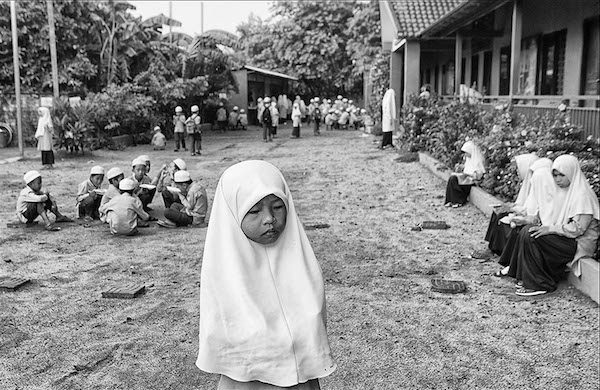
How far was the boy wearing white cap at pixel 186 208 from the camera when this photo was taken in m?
9.40

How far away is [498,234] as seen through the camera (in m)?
7.45

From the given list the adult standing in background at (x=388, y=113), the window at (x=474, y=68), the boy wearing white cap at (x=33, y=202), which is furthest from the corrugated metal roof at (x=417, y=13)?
→ the boy wearing white cap at (x=33, y=202)

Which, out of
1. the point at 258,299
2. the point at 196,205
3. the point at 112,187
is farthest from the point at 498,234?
the point at 258,299

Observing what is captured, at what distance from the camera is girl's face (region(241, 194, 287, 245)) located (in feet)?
7.66

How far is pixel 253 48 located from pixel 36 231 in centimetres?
3974

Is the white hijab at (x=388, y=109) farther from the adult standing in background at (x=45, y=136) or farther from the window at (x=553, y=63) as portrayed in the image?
the adult standing in background at (x=45, y=136)

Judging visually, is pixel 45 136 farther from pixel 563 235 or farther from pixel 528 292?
pixel 563 235

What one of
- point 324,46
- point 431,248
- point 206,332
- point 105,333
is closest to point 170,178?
point 431,248

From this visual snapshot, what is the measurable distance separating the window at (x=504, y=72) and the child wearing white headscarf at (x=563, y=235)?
11.5 meters

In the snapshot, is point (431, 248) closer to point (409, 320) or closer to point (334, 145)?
point (409, 320)

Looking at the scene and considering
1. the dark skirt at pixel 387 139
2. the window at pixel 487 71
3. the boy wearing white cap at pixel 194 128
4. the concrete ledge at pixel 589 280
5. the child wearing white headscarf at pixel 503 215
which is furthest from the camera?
the dark skirt at pixel 387 139

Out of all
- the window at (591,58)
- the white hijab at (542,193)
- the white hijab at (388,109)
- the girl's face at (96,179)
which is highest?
the window at (591,58)

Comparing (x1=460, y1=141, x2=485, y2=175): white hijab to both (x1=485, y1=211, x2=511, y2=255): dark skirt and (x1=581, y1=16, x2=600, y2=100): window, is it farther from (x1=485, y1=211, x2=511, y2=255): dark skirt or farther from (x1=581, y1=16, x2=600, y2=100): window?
(x1=485, y1=211, x2=511, y2=255): dark skirt

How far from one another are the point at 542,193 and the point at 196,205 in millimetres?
4907
